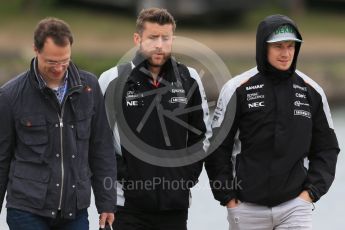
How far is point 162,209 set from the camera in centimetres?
635

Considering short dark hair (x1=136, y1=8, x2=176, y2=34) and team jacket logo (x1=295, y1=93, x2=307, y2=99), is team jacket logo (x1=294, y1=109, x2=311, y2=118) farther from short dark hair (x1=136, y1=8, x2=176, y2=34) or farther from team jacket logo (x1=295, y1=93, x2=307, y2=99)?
short dark hair (x1=136, y1=8, x2=176, y2=34)

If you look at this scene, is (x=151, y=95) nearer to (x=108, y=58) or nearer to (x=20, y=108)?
(x=20, y=108)

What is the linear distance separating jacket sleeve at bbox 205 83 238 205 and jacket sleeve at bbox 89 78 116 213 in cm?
67

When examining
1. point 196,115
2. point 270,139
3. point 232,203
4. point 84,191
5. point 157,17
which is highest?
point 157,17

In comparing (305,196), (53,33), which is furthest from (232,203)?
(53,33)

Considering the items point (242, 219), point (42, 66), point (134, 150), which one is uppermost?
point (42, 66)

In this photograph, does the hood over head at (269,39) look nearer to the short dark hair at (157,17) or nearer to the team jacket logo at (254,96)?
the team jacket logo at (254,96)

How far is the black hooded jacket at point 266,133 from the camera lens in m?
6.35

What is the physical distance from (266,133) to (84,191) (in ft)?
3.78

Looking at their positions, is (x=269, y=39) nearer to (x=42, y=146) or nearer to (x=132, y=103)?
(x=132, y=103)

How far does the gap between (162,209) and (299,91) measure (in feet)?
3.51

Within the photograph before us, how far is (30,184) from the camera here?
5.79m

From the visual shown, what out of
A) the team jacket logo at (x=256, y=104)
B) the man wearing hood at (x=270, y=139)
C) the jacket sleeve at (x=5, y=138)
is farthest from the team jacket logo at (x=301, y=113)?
the jacket sleeve at (x=5, y=138)

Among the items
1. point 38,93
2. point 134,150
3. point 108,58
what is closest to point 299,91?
point 134,150
